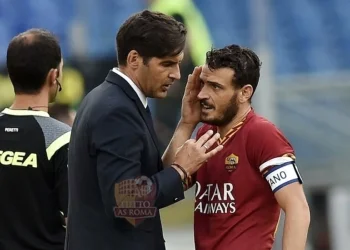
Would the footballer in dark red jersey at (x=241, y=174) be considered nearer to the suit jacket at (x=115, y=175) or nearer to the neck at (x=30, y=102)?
the suit jacket at (x=115, y=175)

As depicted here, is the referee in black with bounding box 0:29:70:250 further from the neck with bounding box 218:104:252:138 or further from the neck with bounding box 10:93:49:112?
the neck with bounding box 218:104:252:138

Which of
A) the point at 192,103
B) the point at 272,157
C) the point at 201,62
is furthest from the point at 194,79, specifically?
the point at 201,62

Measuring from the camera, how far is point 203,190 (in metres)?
3.93

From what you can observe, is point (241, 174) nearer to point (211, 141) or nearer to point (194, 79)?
point (211, 141)

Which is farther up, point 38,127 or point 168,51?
point 168,51

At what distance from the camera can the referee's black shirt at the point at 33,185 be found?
4.03 meters

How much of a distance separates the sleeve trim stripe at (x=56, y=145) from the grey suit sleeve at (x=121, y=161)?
541 mm

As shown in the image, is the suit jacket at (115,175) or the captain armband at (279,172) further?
the captain armband at (279,172)

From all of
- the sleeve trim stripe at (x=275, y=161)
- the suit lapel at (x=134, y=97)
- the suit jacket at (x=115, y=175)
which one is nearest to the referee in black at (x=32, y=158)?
the suit jacket at (x=115, y=175)

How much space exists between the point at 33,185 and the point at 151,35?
2.96 ft

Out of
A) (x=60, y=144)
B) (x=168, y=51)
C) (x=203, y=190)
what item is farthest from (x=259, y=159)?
(x=60, y=144)

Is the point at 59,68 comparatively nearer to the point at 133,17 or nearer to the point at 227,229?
the point at 133,17

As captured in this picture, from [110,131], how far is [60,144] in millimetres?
603

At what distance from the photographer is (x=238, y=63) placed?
3889 millimetres
